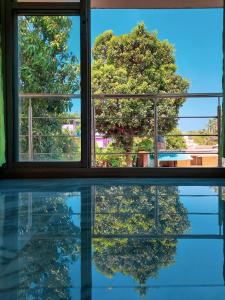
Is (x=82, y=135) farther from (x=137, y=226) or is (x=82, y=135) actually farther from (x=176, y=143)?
(x=176, y=143)

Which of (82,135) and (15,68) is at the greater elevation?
(15,68)

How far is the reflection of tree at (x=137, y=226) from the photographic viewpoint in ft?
2.75

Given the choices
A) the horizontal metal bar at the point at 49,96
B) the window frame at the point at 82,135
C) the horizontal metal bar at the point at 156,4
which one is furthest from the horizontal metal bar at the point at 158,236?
the horizontal metal bar at the point at 156,4

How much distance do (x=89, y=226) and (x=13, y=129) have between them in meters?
1.53

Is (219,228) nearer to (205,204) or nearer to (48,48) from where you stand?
(205,204)

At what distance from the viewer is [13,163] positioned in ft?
8.39

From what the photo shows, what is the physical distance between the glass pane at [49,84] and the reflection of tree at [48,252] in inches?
47.4

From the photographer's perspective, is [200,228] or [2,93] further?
[2,93]

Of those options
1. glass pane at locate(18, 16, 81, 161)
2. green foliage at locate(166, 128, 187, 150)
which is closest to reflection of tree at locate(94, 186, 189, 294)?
glass pane at locate(18, 16, 81, 161)

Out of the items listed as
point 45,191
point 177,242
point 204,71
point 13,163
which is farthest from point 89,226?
point 204,71

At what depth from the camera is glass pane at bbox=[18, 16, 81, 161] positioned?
263cm

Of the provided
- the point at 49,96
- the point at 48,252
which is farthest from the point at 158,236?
the point at 49,96

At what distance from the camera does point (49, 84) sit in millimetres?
2699

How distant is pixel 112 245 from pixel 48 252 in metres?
0.17
